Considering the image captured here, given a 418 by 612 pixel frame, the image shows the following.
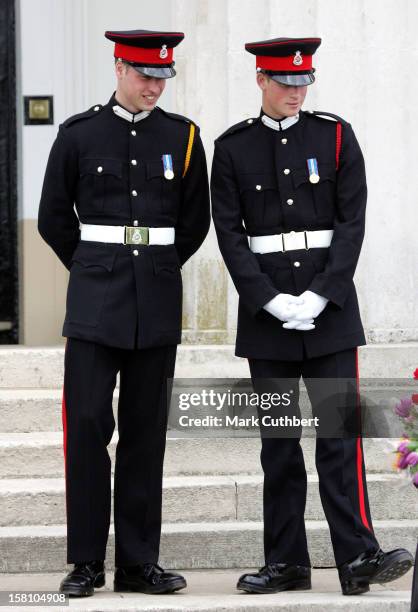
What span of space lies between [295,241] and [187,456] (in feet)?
4.88

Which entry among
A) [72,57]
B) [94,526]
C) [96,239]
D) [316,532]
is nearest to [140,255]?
[96,239]

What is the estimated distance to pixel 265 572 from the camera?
5426 mm

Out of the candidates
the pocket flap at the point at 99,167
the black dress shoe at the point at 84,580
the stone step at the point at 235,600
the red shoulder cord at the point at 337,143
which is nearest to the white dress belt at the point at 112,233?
the pocket flap at the point at 99,167

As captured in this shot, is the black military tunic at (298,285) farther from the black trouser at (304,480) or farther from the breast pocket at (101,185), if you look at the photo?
the breast pocket at (101,185)

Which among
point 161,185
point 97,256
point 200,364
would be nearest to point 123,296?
point 97,256

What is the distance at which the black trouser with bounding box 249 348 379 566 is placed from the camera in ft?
17.4

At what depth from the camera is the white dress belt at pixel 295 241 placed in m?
5.39

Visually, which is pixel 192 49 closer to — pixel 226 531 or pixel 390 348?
pixel 390 348

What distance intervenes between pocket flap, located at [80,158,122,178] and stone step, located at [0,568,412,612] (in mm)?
1444

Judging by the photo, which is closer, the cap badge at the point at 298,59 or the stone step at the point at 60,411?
the cap badge at the point at 298,59

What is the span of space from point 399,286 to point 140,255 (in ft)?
7.65

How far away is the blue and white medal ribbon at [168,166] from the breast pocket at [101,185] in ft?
0.53

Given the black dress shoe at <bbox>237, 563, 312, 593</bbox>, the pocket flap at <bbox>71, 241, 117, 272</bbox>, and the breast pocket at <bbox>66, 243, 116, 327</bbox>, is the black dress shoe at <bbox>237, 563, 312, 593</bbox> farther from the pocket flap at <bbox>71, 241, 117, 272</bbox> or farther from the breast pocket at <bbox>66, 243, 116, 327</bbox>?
the pocket flap at <bbox>71, 241, 117, 272</bbox>

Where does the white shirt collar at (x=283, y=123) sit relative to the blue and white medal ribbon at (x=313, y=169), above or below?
above
